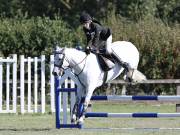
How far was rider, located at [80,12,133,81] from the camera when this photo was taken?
14133 mm

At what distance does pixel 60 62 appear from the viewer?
44.9 ft

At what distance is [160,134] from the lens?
12836 millimetres

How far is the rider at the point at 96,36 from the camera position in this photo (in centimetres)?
1413

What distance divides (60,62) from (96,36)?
1.00 m

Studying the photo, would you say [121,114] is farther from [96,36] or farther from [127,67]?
[96,36]

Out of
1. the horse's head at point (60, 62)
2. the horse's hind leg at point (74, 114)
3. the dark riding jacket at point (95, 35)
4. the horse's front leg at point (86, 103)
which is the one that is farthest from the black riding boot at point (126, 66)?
the horse's hind leg at point (74, 114)

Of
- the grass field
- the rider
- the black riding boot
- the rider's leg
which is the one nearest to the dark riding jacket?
the rider

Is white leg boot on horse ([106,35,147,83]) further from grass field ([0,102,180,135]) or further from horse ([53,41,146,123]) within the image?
grass field ([0,102,180,135])

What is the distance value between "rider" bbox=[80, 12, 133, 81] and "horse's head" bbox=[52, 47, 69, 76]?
1.95 ft

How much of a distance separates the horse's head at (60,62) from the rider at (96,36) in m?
0.60

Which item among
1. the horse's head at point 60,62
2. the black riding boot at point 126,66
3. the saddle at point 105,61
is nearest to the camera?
the horse's head at point 60,62

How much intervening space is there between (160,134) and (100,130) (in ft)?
4.65

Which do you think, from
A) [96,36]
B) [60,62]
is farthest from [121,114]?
[96,36]

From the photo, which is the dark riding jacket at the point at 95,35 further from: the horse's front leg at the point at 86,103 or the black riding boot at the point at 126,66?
the horse's front leg at the point at 86,103
